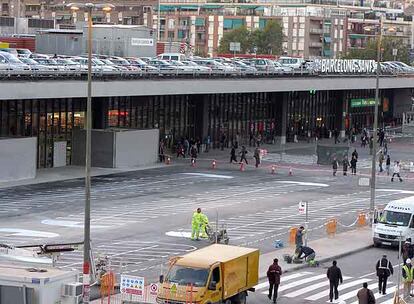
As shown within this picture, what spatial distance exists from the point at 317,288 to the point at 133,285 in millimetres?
8364

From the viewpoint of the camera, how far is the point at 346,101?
117938mm

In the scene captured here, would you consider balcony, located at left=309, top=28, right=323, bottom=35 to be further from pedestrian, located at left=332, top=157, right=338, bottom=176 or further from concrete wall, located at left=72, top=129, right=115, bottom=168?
concrete wall, located at left=72, top=129, right=115, bottom=168

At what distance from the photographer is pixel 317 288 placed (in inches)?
1491

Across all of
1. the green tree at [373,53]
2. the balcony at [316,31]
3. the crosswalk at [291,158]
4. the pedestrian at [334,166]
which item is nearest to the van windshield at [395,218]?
the pedestrian at [334,166]

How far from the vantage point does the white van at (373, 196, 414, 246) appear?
4694 cm

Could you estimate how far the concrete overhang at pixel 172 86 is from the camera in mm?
65312

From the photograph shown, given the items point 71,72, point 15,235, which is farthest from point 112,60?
point 15,235

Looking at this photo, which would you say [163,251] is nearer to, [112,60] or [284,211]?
[284,211]

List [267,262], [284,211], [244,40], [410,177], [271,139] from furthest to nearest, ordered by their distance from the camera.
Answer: [244,40]
[271,139]
[410,177]
[284,211]
[267,262]

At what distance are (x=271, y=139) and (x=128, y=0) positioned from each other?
9196 cm

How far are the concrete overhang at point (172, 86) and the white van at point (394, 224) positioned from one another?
2426cm

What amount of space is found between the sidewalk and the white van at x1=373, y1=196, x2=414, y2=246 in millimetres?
836

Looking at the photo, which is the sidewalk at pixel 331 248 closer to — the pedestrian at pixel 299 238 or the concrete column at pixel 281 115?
the pedestrian at pixel 299 238

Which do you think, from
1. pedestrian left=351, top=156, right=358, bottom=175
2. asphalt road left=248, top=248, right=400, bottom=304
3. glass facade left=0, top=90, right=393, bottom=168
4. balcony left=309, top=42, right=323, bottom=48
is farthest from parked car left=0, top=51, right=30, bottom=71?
balcony left=309, top=42, right=323, bottom=48
